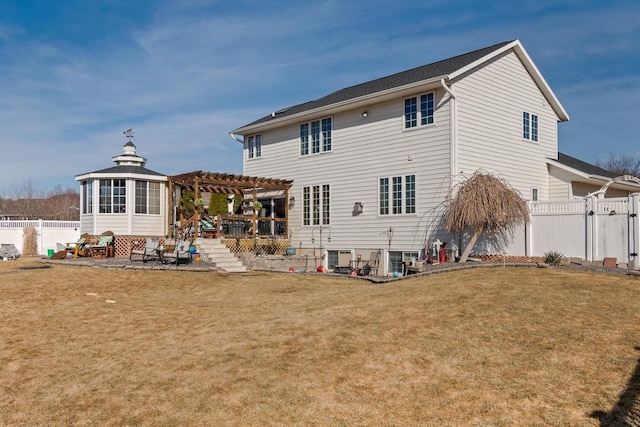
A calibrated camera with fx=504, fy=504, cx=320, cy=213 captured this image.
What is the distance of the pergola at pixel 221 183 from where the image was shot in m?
21.3

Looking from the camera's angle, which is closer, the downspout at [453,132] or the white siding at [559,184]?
the downspout at [453,132]

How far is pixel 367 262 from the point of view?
2003 centimetres

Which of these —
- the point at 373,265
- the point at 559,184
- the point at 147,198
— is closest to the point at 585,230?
the point at 559,184

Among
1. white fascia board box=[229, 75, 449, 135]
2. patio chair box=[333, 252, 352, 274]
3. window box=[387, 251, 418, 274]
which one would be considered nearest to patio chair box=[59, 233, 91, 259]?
white fascia board box=[229, 75, 449, 135]

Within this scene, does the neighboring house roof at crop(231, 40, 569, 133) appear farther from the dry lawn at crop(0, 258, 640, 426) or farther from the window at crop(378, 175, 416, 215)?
the dry lawn at crop(0, 258, 640, 426)

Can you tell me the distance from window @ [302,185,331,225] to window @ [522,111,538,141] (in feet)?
28.2

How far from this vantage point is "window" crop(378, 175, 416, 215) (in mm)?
19016

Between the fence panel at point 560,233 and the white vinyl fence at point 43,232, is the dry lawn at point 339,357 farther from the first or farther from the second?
the white vinyl fence at point 43,232

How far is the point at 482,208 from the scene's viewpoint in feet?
53.1

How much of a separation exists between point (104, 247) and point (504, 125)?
18030 mm

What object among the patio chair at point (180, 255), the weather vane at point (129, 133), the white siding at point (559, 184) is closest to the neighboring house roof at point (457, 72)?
the white siding at point (559, 184)

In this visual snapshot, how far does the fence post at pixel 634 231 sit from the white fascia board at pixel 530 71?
273 inches

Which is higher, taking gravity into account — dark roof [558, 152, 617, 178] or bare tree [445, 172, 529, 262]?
dark roof [558, 152, 617, 178]

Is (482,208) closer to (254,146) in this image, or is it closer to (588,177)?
(588,177)
